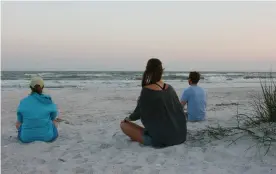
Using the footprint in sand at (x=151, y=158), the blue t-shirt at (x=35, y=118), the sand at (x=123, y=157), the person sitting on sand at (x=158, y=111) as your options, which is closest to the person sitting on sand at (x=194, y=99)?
the sand at (x=123, y=157)

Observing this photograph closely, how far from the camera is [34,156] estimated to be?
14.1ft

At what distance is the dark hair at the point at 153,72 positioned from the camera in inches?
170

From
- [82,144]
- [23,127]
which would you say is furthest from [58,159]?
[23,127]

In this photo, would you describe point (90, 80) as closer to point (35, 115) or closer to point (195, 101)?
point (195, 101)

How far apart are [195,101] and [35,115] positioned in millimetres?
2943

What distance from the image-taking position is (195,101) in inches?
245

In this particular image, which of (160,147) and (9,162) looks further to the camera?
(160,147)

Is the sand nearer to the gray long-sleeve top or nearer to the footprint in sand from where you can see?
the footprint in sand

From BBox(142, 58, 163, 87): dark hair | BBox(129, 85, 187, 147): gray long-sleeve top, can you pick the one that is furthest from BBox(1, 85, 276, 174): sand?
BBox(142, 58, 163, 87): dark hair

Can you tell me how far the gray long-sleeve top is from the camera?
14.2 feet

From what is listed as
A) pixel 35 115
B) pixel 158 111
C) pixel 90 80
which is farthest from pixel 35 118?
pixel 90 80

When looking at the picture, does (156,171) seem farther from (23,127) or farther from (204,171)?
(23,127)

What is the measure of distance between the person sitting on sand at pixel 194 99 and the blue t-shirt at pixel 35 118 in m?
2.60

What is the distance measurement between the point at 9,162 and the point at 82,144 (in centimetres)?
109
